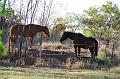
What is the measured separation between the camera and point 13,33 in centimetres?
3312

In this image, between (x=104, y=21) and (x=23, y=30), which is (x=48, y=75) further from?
(x=104, y=21)

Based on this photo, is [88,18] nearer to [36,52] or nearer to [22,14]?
[22,14]

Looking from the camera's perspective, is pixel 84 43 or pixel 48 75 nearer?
pixel 48 75

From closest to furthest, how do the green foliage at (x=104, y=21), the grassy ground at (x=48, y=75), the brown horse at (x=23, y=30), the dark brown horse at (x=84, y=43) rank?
1. the grassy ground at (x=48, y=75)
2. the dark brown horse at (x=84, y=43)
3. the brown horse at (x=23, y=30)
4. the green foliage at (x=104, y=21)

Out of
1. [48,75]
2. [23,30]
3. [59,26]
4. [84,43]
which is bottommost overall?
[48,75]

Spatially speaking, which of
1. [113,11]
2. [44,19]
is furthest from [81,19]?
[44,19]

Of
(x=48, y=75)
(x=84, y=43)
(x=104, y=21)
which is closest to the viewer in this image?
(x=48, y=75)

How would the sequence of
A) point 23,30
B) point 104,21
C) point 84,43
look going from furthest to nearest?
point 104,21
point 23,30
point 84,43

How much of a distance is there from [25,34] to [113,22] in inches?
1332

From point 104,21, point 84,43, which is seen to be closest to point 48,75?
point 84,43

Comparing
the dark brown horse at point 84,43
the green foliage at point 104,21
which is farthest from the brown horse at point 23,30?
the green foliage at point 104,21

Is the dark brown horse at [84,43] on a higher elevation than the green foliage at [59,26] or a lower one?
lower

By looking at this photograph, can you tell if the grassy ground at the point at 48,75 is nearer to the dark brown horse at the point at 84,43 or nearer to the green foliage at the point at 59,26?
the dark brown horse at the point at 84,43

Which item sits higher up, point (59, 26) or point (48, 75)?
point (59, 26)
